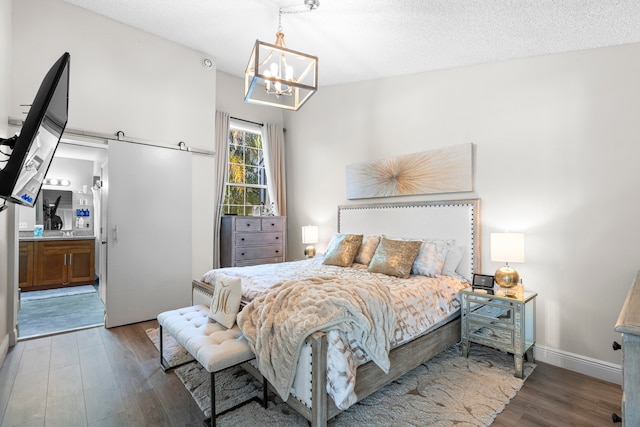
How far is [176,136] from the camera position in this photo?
160 inches

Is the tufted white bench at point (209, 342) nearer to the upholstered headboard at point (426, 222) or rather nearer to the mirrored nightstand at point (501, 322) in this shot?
the mirrored nightstand at point (501, 322)

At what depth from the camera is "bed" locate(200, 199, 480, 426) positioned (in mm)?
1729

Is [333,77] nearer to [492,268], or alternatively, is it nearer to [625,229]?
[492,268]

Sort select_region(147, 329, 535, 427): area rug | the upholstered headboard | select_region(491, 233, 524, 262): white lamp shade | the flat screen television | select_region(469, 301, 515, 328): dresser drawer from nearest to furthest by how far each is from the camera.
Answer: the flat screen television
select_region(147, 329, 535, 427): area rug
select_region(469, 301, 515, 328): dresser drawer
select_region(491, 233, 524, 262): white lamp shade
the upholstered headboard

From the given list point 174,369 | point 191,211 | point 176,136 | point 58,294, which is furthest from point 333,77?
point 58,294

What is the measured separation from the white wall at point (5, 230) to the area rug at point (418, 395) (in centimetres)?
155

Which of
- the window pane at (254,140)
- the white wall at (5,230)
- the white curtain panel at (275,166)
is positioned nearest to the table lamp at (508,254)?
the white curtain panel at (275,166)

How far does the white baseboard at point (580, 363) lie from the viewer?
7.81 ft

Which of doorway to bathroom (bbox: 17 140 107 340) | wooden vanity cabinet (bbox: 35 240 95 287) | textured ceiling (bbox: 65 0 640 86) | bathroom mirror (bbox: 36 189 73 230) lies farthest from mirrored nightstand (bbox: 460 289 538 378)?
bathroom mirror (bbox: 36 189 73 230)

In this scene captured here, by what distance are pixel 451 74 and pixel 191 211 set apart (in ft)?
12.0

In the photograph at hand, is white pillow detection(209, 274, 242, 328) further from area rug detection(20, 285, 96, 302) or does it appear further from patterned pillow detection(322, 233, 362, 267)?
area rug detection(20, 285, 96, 302)

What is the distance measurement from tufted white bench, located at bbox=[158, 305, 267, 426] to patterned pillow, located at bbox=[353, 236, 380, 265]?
1.75 meters

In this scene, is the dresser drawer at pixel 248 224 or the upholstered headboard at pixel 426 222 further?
the dresser drawer at pixel 248 224

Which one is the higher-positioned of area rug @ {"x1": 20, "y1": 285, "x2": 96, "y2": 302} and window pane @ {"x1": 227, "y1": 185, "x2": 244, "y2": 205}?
window pane @ {"x1": 227, "y1": 185, "x2": 244, "y2": 205}
